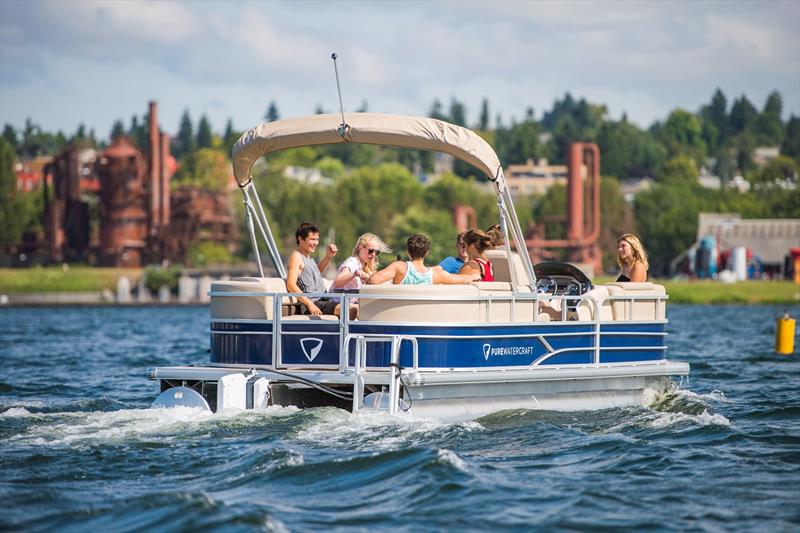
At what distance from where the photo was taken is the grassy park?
76.1m

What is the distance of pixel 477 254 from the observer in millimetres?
14414

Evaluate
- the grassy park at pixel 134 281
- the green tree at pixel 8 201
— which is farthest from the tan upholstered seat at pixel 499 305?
the green tree at pixel 8 201

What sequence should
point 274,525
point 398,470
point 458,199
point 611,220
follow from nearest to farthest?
point 274,525 < point 398,470 < point 611,220 < point 458,199

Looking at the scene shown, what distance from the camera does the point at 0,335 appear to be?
4041cm

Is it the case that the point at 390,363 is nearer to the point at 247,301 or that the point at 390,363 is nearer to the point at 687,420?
the point at 247,301

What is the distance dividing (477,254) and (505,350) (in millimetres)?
1223

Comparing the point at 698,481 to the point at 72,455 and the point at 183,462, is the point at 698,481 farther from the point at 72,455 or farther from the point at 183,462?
the point at 72,455

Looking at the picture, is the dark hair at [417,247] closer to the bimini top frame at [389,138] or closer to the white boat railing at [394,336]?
the white boat railing at [394,336]

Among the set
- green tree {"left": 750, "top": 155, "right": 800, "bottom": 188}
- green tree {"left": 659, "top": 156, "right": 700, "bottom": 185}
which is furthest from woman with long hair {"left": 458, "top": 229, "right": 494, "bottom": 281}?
green tree {"left": 659, "top": 156, "right": 700, "bottom": 185}

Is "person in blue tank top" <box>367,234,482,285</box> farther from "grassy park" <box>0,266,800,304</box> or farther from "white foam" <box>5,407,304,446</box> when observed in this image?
"grassy park" <box>0,266,800,304</box>

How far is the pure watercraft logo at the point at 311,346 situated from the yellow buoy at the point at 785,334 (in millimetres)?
14903

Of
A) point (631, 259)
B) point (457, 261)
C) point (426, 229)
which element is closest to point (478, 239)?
point (457, 261)

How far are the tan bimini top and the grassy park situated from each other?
206ft

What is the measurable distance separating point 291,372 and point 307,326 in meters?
0.49
